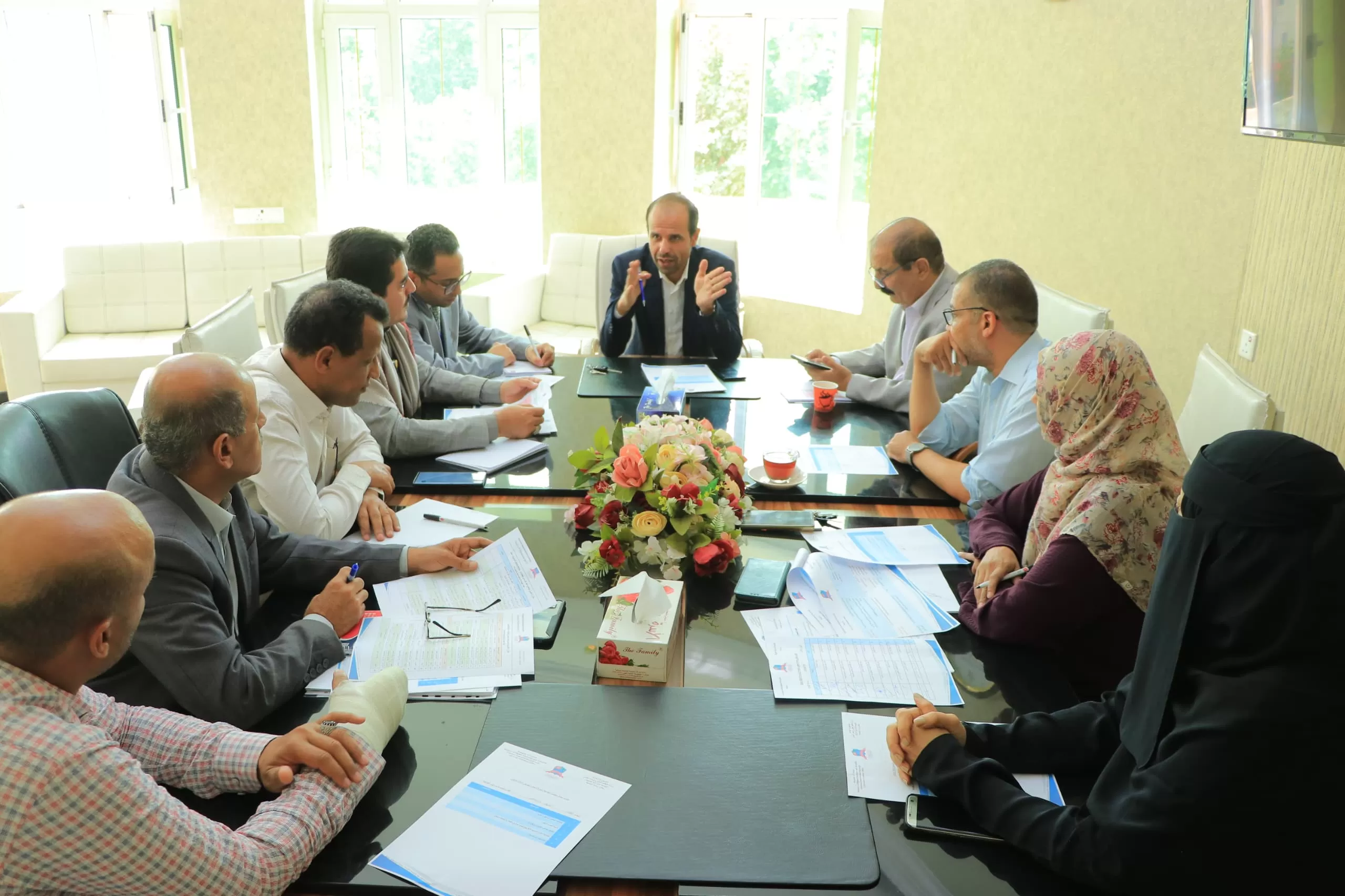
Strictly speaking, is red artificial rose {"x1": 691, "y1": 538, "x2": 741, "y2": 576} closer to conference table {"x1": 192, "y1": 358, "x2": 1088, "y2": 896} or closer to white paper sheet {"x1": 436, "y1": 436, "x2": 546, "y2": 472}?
conference table {"x1": 192, "y1": 358, "x2": 1088, "y2": 896}

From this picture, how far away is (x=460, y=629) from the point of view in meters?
1.67

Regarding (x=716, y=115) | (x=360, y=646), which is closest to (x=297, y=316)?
(x=360, y=646)

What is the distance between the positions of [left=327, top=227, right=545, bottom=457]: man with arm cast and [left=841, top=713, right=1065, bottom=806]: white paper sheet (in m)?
1.46

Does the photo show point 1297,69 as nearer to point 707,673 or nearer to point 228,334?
point 707,673

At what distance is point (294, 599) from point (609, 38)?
14.8 feet

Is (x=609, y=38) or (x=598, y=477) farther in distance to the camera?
(x=609, y=38)

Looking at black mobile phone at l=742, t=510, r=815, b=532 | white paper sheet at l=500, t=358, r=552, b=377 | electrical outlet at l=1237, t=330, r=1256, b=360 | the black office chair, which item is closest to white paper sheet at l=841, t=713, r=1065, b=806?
black mobile phone at l=742, t=510, r=815, b=532

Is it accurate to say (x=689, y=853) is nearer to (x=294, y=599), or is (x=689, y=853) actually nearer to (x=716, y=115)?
(x=294, y=599)

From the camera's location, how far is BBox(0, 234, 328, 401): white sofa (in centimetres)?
471

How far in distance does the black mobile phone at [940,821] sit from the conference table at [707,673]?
1cm

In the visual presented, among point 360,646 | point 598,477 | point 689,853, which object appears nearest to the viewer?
point 689,853

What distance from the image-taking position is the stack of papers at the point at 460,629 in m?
1.53

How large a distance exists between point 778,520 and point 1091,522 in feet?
2.22

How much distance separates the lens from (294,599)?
1806 mm
